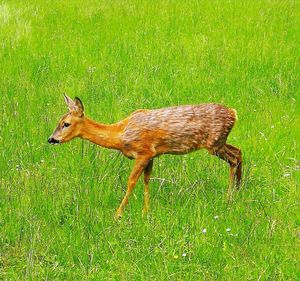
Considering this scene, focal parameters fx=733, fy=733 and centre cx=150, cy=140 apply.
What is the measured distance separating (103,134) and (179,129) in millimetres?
656

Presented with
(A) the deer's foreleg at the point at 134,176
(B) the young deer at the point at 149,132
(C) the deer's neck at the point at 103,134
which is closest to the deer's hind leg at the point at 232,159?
(B) the young deer at the point at 149,132

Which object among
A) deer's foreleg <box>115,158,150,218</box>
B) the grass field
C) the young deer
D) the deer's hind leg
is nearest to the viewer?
the grass field

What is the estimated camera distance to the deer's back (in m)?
6.23

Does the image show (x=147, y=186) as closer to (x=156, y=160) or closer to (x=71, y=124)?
(x=71, y=124)

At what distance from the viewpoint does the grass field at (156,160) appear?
17.9ft

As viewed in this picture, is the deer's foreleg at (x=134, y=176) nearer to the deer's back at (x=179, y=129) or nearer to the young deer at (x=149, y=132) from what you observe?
the young deer at (x=149, y=132)

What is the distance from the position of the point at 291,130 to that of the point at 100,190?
256 cm

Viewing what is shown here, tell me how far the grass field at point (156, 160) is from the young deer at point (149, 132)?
1.12 ft

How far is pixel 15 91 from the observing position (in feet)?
30.5

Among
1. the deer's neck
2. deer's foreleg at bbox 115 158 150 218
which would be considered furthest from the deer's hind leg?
the deer's neck

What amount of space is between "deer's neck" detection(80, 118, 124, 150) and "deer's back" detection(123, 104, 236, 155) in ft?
0.23

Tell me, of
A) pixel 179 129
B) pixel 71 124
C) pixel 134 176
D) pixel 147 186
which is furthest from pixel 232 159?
pixel 71 124

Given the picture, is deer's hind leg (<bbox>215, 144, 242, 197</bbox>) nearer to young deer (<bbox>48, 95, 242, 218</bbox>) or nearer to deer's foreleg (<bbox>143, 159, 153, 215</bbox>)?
young deer (<bbox>48, 95, 242, 218</bbox>)

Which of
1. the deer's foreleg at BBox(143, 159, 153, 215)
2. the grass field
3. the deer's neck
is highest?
the deer's neck
